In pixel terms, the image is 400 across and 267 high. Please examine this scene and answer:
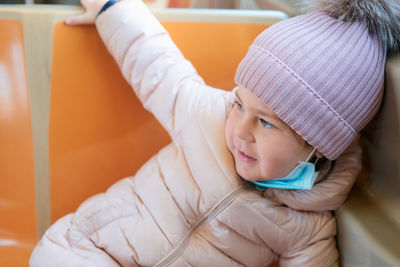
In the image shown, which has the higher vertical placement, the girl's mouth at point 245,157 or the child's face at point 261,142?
the child's face at point 261,142

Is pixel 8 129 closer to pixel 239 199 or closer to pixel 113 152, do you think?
pixel 113 152

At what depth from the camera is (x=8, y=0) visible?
40.9 inches

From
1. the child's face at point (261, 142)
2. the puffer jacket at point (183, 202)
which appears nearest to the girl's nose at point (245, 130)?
the child's face at point (261, 142)

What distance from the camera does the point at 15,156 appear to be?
→ 0.98m

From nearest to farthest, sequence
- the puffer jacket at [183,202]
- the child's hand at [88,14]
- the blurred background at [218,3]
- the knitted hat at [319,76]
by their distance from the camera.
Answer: the knitted hat at [319,76] → the puffer jacket at [183,202] → the child's hand at [88,14] → the blurred background at [218,3]

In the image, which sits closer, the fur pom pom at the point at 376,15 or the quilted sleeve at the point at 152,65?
the fur pom pom at the point at 376,15

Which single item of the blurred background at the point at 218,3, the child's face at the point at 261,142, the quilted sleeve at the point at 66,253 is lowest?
the quilted sleeve at the point at 66,253

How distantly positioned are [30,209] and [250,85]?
65 cm

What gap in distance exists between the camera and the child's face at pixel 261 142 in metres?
0.70

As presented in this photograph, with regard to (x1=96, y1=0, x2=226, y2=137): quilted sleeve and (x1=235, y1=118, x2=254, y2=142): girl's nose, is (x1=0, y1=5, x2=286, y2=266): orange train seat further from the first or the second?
(x1=235, y1=118, x2=254, y2=142): girl's nose

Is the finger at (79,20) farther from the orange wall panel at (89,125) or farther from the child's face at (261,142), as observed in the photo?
the child's face at (261,142)

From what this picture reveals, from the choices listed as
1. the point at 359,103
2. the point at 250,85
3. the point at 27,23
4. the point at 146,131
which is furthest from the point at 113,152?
the point at 359,103

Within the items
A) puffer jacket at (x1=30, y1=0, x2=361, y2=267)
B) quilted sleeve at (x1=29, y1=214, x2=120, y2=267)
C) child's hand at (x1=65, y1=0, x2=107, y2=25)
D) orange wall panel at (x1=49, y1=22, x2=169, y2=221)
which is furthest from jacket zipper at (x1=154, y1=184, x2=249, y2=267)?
child's hand at (x1=65, y1=0, x2=107, y2=25)

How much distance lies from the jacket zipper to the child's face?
5 centimetres
